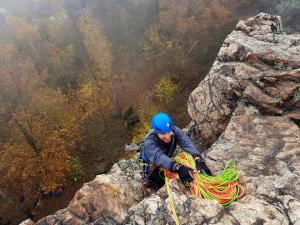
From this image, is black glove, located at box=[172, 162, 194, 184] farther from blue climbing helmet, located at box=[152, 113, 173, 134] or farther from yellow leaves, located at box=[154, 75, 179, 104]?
yellow leaves, located at box=[154, 75, 179, 104]

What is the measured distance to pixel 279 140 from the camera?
299 inches

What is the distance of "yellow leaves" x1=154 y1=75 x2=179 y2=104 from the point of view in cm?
3400

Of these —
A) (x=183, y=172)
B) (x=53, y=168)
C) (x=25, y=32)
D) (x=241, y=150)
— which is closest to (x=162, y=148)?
(x=183, y=172)

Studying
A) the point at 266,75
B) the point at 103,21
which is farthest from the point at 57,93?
the point at 266,75

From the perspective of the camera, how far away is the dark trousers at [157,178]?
7.59m

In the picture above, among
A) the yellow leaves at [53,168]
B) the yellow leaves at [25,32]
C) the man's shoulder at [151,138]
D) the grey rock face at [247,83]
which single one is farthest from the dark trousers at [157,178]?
the yellow leaves at [25,32]

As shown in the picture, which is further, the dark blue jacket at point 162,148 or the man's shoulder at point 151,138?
the man's shoulder at point 151,138

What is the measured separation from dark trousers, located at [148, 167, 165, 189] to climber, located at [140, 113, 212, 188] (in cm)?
3

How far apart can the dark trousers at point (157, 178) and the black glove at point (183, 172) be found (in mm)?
1453

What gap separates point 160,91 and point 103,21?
741 inches

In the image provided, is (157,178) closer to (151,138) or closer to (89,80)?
(151,138)

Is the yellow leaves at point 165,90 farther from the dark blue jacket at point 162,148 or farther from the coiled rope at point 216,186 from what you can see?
the coiled rope at point 216,186

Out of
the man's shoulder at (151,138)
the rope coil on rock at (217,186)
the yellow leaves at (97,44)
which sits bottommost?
the yellow leaves at (97,44)

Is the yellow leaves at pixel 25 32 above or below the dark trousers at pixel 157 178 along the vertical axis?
below
